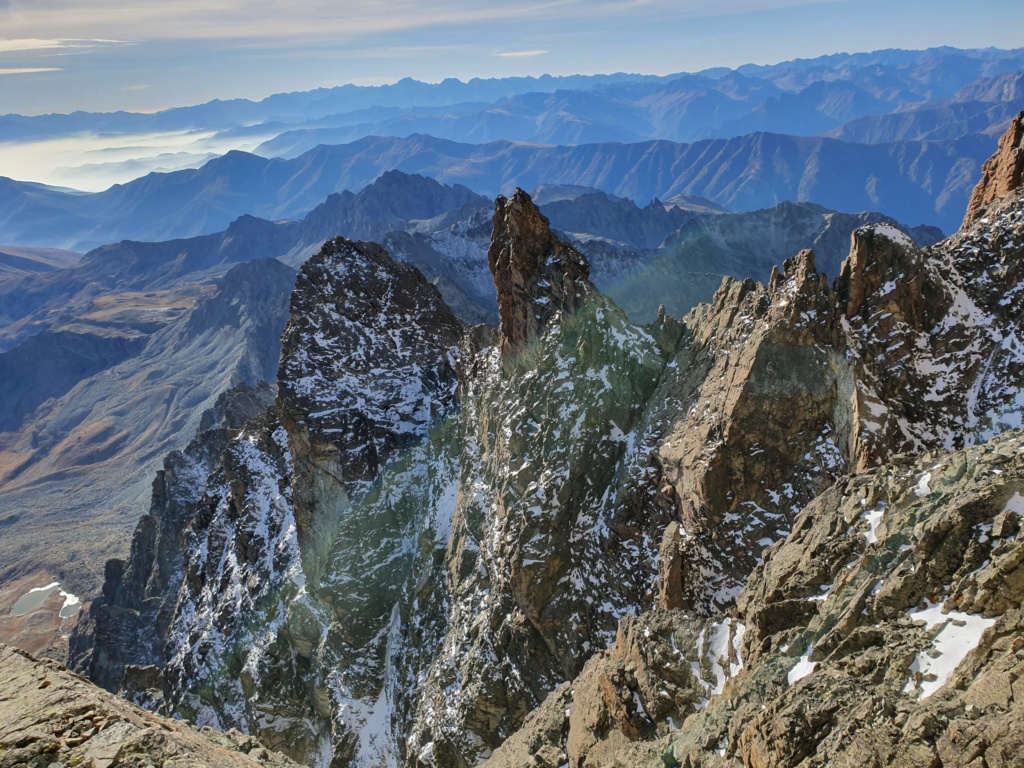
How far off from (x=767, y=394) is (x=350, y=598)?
4756 centimetres

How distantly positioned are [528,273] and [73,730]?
45.7 metres

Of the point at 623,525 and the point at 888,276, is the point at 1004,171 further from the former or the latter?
the point at 623,525

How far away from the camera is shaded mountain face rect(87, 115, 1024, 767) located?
20.5 metres

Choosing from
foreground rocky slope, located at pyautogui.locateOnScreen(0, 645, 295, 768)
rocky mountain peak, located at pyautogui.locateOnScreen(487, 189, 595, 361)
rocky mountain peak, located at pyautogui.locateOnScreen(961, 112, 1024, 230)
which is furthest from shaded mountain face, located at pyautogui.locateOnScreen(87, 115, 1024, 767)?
foreground rocky slope, located at pyautogui.locateOnScreen(0, 645, 295, 768)

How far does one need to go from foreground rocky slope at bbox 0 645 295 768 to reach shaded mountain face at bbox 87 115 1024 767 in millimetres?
16446

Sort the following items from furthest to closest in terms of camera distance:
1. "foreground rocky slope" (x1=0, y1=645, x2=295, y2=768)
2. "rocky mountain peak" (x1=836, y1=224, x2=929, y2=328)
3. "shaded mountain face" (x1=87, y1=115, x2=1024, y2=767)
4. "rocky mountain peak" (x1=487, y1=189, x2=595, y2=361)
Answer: "rocky mountain peak" (x1=487, y1=189, x2=595, y2=361)
"rocky mountain peak" (x1=836, y1=224, x2=929, y2=328)
"shaded mountain face" (x1=87, y1=115, x2=1024, y2=767)
"foreground rocky slope" (x1=0, y1=645, x2=295, y2=768)

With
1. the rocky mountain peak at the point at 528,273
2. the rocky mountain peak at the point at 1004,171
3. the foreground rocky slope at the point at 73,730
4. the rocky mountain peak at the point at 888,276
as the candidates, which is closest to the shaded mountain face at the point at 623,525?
the rocky mountain peak at the point at 888,276

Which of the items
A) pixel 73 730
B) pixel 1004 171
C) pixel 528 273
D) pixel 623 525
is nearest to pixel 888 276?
pixel 1004 171

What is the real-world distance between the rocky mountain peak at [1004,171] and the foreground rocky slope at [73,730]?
51.9m

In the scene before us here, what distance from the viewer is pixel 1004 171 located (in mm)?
45562

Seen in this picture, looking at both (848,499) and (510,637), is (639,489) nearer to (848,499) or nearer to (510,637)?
(510,637)

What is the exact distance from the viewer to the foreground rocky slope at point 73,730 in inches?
703

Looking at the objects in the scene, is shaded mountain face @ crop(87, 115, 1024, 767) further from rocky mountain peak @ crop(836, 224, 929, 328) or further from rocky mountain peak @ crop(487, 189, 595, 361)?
rocky mountain peak @ crop(487, 189, 595, 361)

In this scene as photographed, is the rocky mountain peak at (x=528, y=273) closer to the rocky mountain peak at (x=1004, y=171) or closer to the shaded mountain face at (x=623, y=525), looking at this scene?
the shaded mountain face at (x=623, y=525)
